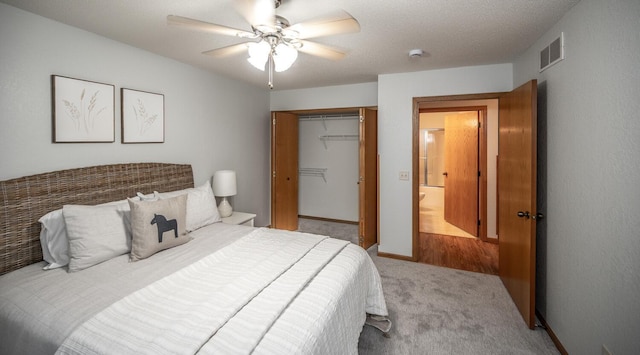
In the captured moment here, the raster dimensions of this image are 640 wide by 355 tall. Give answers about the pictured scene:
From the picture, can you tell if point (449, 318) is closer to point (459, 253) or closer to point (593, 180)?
point (593, 180)

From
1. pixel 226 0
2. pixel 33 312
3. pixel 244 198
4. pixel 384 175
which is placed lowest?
pixel 33 312

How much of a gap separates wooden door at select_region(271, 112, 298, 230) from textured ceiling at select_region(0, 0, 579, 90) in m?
1.48

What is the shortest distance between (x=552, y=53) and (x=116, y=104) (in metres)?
3.70

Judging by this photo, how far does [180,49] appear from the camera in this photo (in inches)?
115

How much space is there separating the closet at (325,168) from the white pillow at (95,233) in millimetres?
2678

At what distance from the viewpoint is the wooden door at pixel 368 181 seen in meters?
4.05

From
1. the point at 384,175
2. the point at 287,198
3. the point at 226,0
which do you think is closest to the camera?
the point at 226,0

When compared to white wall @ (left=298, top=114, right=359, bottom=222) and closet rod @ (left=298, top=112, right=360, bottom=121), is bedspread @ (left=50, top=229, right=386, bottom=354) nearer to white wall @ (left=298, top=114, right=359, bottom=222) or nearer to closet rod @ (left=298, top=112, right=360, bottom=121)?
white wall @ (left=298, top=114, right=359, bottom=222)

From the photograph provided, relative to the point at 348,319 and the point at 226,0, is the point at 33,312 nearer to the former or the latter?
the point at 348,319

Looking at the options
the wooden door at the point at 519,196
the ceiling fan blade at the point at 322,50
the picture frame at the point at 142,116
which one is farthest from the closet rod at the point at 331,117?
the ceiling fan blade at the point at 322,50

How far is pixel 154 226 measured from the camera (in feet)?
7.13

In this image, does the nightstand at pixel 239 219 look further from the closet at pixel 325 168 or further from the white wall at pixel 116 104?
the closet at pixel 325 168

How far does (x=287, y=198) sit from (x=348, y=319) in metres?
3.34

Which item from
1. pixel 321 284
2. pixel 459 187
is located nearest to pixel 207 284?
pixel 321 284
